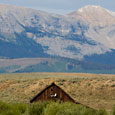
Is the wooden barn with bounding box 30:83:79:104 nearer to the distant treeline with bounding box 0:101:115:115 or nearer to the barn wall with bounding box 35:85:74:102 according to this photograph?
the barn wall with bounding box 35:85:74:102

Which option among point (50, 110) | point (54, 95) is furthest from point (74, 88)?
point (50, 110)

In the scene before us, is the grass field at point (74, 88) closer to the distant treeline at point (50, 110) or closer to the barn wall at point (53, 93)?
the barn wall at point (53, 93)

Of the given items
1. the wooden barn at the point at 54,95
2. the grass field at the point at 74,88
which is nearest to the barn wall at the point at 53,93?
the wooden barn at the point at 54,95

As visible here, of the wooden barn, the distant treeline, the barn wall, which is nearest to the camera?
the distant treeline

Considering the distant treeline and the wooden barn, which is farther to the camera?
the wooden barn

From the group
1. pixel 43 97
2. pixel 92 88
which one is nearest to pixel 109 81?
pixel 92 88

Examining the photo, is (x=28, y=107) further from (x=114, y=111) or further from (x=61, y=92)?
(x=61, y=92)

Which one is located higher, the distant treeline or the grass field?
the grass field

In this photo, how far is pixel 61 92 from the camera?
49250 mm

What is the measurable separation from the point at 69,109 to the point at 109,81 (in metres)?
62.7

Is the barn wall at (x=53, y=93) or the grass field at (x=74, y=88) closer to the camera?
the barn wall at (x=53, y=93)

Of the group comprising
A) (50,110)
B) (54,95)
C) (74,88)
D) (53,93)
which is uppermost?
(74,88)

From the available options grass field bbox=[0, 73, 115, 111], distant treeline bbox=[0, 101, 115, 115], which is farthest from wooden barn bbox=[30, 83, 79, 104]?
grass field bbox=[0, 73, 115, 111]

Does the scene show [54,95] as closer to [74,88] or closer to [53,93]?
[53,93]
